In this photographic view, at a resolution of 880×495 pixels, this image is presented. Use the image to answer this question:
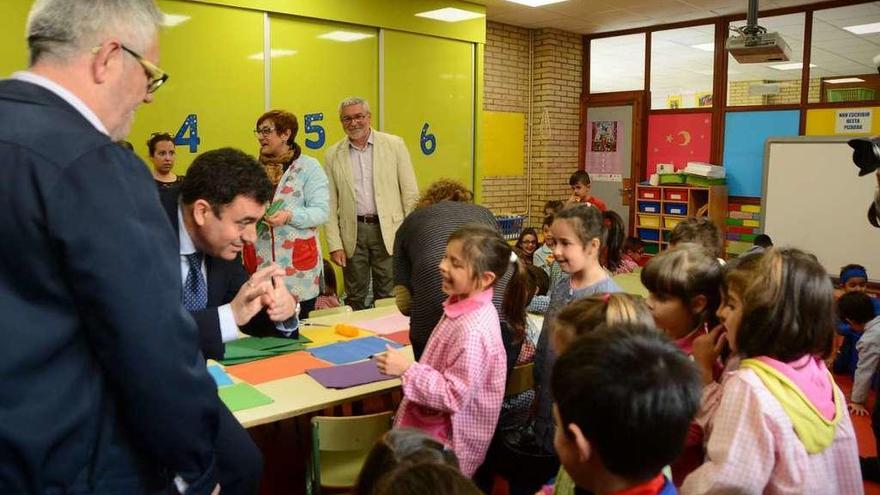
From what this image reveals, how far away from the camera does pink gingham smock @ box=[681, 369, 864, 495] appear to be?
155cm

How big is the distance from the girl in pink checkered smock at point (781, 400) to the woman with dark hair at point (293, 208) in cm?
260

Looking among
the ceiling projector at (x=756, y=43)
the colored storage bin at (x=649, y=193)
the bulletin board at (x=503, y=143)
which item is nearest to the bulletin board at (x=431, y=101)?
the bulletin board at (x=503, y=143)

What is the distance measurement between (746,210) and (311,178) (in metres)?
6.32

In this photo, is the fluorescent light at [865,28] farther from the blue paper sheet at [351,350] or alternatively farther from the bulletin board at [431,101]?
the blue paper sheet at [351,350]

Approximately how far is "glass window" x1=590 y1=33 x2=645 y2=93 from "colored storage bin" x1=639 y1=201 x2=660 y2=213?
1625 millimetres

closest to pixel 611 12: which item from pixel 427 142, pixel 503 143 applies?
pixel 503 143

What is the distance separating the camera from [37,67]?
1.22m

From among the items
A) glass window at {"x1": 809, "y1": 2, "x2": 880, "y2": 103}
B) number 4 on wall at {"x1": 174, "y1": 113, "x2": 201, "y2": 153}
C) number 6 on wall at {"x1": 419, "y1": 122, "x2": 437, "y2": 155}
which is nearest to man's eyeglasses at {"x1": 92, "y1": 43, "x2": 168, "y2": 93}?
number 4 on wall at {"x1": 174, "y1": 113, "x2": 201, "y2": 153}

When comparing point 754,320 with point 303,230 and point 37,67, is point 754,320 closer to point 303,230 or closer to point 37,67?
point 37,67

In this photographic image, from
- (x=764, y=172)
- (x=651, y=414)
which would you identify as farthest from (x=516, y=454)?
(x=764, y=172)

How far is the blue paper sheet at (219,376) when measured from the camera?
253 cm

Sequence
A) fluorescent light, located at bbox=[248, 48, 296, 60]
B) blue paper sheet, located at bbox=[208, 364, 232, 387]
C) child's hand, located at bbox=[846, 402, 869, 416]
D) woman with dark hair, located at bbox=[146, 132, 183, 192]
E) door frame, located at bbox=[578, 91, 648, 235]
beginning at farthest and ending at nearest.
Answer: door frame, located at bbox=[578, 91, 648, 235] → fluorescent light, located at bbox=[248, 48, 296, 60] → woman with dark hair, located at bbox=[146, 132, 183, 192] → child's hand, located at bbox=[846, 402, 869, 416] → blue paper sheet, located at bbox=[208, 364, 232, 387]

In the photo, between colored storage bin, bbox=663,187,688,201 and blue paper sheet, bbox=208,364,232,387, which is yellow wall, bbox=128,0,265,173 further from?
colored storage bin, bbox=663,187,688,201

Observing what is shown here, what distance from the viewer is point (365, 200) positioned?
16.1ft
